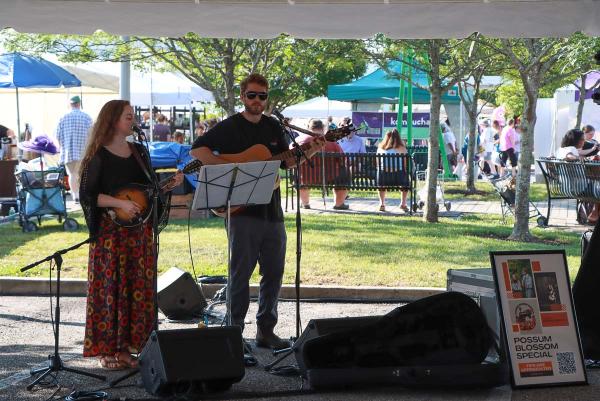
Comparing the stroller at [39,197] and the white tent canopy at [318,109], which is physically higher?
the white tent canopy at [318,109]

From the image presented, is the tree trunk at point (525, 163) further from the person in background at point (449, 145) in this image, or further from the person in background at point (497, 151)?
the person in background at point (449, 145)

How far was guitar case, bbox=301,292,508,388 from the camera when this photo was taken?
6.01 m

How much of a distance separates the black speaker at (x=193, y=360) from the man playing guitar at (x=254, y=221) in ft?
3.93

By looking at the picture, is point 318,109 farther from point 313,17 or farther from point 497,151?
point 313,17

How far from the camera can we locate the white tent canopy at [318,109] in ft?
110

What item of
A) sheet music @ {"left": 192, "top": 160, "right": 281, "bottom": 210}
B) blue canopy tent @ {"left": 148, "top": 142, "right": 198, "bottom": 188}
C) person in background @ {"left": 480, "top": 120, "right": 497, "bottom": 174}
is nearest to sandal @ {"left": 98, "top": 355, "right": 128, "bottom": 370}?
sheet music @ {"left": 192, "top": 160, "right": 281, "bottom": 210}

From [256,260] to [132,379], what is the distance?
53.9 inches

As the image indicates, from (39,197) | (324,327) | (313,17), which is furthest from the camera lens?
(39,197)

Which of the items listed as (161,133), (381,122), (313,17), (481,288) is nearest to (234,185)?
(481,288)

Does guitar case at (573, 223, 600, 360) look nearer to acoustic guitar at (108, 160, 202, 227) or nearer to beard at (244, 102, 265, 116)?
beard at (244, 102, 265, 116)

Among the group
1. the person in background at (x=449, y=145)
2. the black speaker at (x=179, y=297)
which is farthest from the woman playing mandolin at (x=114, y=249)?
the person in background at (x=449, y=145)

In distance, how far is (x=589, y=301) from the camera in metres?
6.70

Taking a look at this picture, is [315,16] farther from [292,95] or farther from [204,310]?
[292,95]

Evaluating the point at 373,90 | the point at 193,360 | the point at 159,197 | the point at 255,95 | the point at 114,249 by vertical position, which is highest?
the point at 373,90
